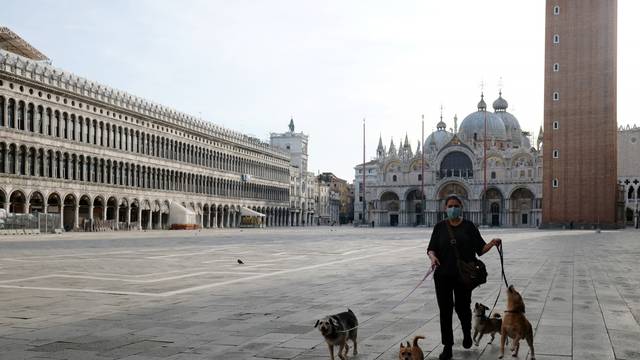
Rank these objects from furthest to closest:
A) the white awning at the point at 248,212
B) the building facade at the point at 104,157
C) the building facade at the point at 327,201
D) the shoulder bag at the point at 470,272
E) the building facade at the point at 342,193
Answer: the building facade at the point at 342,193 → the building facade at the point at 327,201 → the white awning at the point at 248,212 → the building facade at the point at 104,157 → the shoulder bag at the point at 470,272

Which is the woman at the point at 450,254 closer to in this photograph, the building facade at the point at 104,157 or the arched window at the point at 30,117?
the building facade at the point at 104,157

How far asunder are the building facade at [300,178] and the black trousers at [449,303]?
105 meters

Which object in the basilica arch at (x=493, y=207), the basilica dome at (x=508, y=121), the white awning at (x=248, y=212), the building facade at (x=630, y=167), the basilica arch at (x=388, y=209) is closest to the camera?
the white awning at (x=248, y=212)

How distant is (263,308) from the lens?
10578 millimetres

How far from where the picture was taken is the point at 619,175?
332ft

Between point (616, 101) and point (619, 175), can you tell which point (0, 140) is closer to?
point (616, 101)

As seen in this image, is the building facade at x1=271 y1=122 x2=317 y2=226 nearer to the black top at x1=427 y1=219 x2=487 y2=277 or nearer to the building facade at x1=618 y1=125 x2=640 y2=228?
the building facade at x1=618 y1=125 x2=640 y2=228

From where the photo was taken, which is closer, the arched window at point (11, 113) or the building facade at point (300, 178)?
the arched window at point (11, 113)

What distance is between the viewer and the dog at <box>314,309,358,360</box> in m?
6.42

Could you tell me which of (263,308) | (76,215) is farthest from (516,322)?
(76,215)

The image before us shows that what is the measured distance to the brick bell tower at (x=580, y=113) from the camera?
2702 inches

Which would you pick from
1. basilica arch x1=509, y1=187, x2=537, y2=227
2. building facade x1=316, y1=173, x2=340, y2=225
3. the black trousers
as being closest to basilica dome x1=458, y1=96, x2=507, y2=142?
basilica arch x1=509, y1=187, x2=537, y2=227

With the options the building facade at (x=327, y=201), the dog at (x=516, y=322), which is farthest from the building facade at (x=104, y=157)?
the dog at (x=516, y=322)

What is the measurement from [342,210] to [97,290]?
5786 inches
